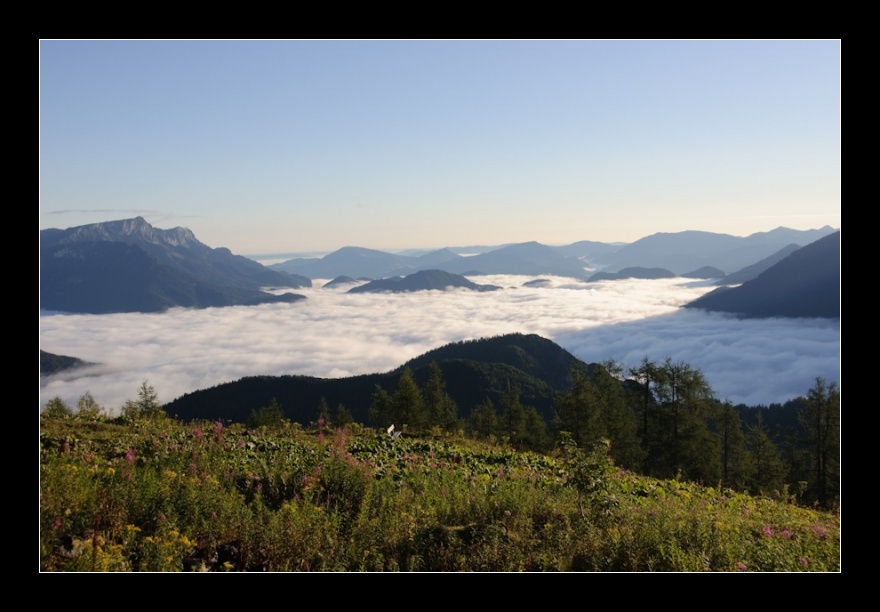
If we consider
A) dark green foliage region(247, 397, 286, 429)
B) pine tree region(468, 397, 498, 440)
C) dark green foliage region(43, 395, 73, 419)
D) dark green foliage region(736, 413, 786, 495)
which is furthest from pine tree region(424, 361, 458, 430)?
dark green foliage region(43, 395, 73, 419)

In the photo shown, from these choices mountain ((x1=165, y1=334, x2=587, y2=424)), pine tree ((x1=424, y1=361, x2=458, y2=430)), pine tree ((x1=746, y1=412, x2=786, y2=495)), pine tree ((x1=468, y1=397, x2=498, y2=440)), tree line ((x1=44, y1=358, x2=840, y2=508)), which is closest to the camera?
tree line ((x1=44, y1=358, x2=840, y2=508))

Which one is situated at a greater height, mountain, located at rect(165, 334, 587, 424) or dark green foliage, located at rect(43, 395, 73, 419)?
dark green foliage, located at rect(43, 395, 73, 419)

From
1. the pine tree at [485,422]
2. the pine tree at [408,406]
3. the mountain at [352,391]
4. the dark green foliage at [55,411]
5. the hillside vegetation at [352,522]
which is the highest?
the hillside vegetation at [352,522]

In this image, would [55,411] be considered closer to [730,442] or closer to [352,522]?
[352,522]

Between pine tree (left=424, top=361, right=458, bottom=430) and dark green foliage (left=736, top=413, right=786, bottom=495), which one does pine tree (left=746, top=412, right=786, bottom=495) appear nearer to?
dark green foliage (left=736, top=413, right=786, bottom=495)

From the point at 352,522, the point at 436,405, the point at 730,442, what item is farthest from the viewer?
the point at 436,405

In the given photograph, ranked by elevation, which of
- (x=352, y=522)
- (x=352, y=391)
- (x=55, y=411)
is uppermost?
(x=352, y=522)

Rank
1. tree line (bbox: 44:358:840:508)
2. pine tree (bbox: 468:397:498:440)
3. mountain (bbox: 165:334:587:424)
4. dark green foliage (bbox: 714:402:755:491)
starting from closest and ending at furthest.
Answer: tree line (bbox: 44:358:840:508) → dark green foliage (bbox: 714:402:755:491) → pine tree (bbox: 468:397:498:440) → mountain (bbox: 165:334:587:424)

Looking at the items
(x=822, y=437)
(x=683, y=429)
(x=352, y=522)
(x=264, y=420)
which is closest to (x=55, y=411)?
(x=264, y=420)

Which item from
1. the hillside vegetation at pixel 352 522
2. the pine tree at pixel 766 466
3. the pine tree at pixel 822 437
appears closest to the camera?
the hillside vegetation at pixel 352 522

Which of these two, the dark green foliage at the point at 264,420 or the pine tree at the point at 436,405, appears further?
the pine tree at the point at 436,405

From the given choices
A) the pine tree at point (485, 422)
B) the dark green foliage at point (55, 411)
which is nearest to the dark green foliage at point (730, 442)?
the pine tree at point (485, 422)

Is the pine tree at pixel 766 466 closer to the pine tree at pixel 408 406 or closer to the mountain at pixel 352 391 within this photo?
the pine tree at pixel 408 406
